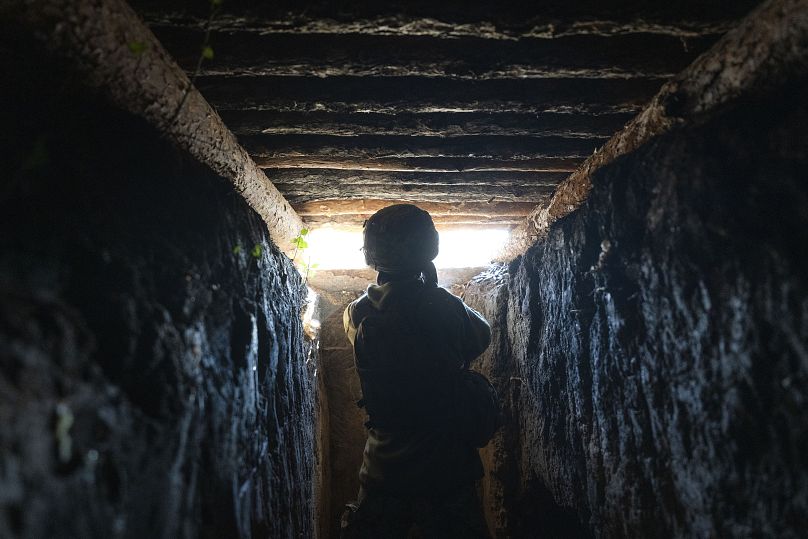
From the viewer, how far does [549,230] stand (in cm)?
310

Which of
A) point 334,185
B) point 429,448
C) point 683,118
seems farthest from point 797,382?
point 334,185

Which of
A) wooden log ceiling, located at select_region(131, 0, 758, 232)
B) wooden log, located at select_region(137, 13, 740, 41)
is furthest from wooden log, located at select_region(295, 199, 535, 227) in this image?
wooden log, located at select_region(137, 13, 740, 41)

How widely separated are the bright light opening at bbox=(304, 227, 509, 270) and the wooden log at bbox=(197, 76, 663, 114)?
176 cm

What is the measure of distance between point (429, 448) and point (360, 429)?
2.06 m

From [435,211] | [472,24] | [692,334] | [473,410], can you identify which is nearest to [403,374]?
[473,410]

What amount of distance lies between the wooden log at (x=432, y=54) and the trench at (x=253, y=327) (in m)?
0.22

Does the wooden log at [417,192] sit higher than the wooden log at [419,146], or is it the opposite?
the wooden log at [417,192]

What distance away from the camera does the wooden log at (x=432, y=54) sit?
161 cm

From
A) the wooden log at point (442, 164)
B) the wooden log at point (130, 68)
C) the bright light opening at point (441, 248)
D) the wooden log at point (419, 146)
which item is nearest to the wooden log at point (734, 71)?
the wooden log at point (419, 146)

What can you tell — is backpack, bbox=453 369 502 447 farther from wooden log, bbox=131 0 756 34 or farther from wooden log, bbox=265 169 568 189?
wooden log, bbox=131 0 756 34

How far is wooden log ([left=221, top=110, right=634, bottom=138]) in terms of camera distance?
207 cm

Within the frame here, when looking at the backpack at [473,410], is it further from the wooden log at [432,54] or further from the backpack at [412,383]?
the wooden log at [432,54]

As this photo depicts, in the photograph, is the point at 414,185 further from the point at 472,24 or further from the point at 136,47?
the point at 136,47

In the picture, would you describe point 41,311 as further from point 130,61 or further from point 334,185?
point 334,185
